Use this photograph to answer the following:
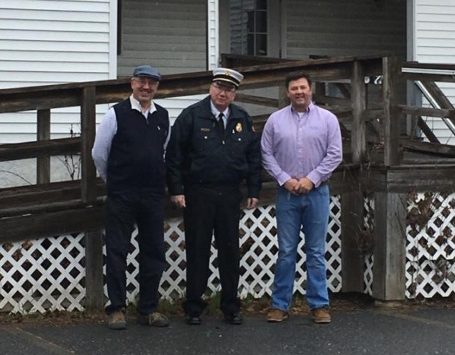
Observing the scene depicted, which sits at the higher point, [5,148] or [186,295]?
[5,148]

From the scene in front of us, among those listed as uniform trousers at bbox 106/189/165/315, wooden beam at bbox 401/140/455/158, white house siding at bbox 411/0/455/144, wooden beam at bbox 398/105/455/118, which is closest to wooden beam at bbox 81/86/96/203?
uniform trousers at bbox 106/189/165/315

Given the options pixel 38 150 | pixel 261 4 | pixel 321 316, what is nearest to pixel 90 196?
pixel 38 150

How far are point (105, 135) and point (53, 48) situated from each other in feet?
13.7

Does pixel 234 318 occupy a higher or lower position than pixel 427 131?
lower

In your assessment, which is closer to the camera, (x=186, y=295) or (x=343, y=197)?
(x=186, y=295)

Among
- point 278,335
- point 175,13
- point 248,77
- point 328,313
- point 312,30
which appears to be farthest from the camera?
point 312,30

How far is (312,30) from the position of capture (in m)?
12.9

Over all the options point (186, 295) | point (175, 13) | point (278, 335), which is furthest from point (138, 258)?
point (175, 13)

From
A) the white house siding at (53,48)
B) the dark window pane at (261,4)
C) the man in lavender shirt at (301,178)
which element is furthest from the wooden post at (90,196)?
the dark window pane at (261,4)

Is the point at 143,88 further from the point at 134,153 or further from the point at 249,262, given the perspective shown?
the point at 249,262

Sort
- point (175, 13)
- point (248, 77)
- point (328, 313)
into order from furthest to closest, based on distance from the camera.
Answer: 1. point (175, 13)
2. point (248, 77)
3. point (328, 313)

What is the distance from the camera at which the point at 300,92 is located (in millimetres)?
6008

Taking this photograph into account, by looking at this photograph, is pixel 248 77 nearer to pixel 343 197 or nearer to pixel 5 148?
pixel 343 197

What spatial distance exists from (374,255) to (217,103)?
2020mm
